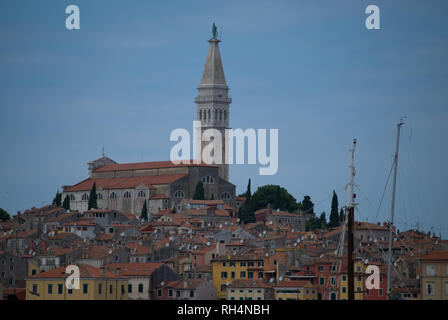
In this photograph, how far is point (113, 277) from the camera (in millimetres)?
67375

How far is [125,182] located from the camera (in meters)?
128

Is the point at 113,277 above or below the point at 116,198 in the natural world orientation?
below

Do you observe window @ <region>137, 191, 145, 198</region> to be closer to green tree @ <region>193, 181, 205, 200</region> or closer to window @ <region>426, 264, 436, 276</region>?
green tree @ <region>193, 181, 205, 200</region>

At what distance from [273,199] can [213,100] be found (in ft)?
85.4

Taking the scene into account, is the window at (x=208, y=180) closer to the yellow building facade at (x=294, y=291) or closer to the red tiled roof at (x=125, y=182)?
the red tiled roof at (x=125, y=182)

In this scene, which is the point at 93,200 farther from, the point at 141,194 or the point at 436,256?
the point at 436,256

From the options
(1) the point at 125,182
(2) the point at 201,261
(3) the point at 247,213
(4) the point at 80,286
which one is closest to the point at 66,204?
(1) the point at 125,182

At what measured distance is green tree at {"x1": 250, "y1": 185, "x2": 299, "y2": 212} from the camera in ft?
383

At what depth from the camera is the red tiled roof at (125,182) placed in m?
124
